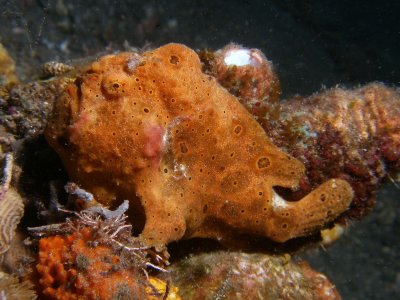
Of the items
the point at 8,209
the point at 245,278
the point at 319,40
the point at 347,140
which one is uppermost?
the point at 319,40

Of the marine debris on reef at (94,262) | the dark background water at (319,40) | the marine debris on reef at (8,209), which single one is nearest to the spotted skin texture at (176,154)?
the marine debris on reef at (94,262)

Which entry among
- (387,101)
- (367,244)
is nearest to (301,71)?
(367,244)

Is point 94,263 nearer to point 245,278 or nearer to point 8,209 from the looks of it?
point 8,209

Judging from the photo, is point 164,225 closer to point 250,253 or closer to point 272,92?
point 250,253

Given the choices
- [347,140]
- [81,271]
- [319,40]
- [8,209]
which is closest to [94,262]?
[81,271]

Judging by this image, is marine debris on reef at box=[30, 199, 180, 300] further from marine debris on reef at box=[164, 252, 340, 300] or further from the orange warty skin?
marine debris on reef at box=[164, 252, 340, 300]

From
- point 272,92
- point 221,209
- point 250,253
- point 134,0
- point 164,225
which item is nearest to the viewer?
point 164,225
